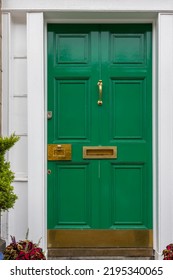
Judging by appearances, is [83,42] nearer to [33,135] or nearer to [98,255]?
[33,135]

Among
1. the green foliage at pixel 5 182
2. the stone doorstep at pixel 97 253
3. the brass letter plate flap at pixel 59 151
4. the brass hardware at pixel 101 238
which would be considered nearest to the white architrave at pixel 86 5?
the brass letter plate flap at pixel 59 151

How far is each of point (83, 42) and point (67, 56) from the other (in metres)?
0.22

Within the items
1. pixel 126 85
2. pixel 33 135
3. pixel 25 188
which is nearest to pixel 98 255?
pixel 25 188

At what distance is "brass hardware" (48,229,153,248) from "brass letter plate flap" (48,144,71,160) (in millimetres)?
762

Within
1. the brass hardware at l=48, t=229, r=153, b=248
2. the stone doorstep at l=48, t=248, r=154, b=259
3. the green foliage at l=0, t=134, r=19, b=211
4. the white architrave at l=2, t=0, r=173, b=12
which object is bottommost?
the stone doorstep at l=48, t=248, r=154, b=259

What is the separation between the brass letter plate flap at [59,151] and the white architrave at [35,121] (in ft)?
0.66

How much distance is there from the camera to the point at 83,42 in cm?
445

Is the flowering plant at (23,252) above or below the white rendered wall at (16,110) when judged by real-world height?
below

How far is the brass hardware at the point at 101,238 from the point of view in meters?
4.42

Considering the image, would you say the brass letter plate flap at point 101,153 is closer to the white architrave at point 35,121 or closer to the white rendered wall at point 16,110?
the white architrave at point 35,121

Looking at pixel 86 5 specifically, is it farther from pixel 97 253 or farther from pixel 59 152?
pixel 97 253

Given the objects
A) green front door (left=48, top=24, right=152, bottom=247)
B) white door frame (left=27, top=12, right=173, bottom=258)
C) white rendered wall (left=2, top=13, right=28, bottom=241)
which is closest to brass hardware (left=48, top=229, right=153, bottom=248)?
green front door (left=48, top=24, right=152, bottom=247)

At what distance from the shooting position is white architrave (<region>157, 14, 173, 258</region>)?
4.22m

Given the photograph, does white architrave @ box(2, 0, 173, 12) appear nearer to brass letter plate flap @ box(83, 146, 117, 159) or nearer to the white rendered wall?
the white rendered wall
